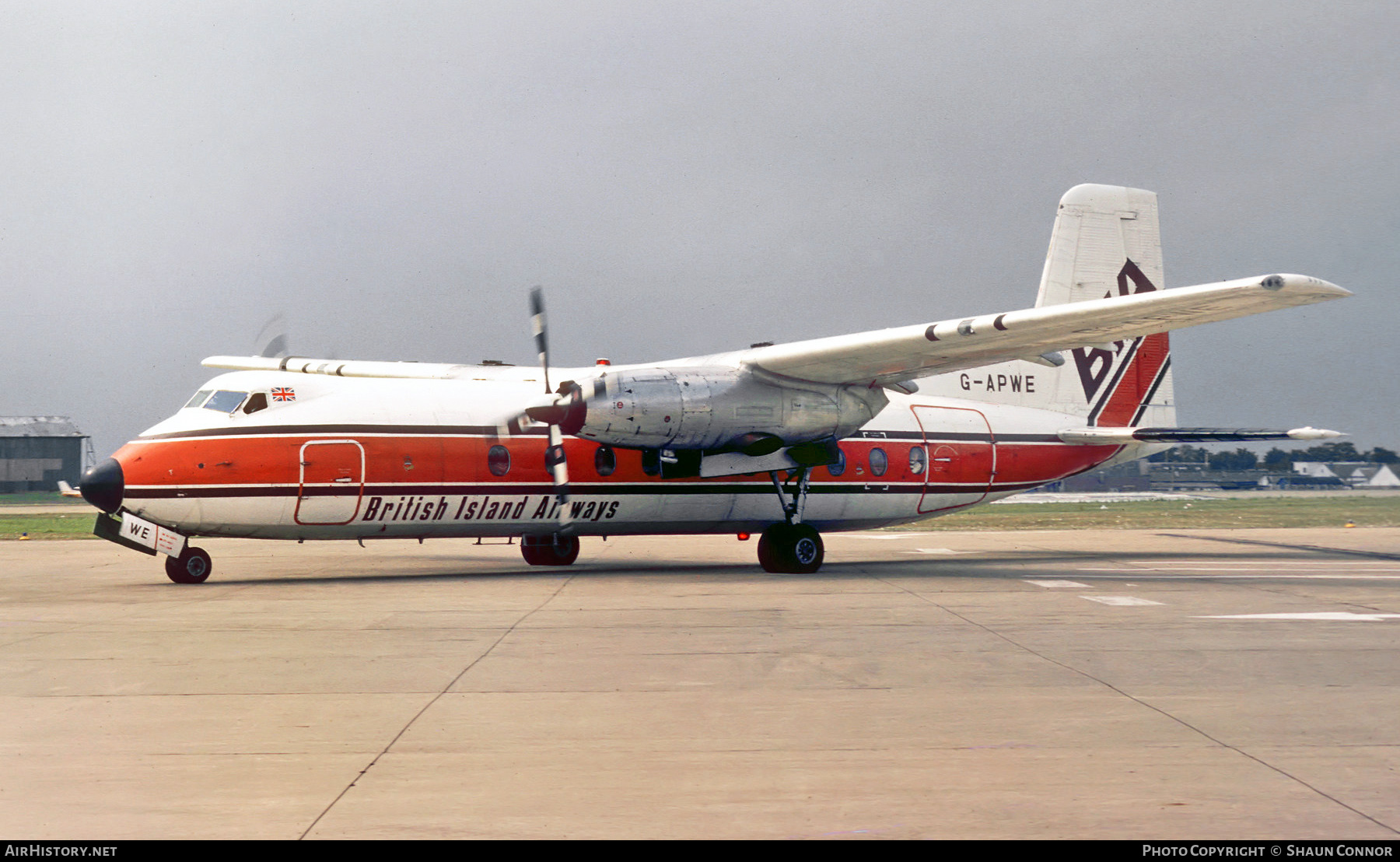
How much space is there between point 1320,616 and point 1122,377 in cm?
1255

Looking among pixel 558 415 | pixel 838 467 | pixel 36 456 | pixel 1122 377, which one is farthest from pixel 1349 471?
pixel 36 456

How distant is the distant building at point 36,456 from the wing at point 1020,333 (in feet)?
327

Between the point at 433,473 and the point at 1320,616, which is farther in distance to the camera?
the point at 433,473

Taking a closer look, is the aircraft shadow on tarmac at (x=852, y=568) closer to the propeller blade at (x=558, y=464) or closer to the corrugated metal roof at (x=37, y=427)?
the propeller blade at (x=558, y=464)

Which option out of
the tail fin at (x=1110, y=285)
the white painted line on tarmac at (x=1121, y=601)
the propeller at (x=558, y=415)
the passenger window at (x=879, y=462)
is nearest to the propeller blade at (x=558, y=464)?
the propeller at (x=558, y=415)

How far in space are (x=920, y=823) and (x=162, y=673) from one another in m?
6.74

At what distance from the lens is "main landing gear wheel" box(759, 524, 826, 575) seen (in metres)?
19.5

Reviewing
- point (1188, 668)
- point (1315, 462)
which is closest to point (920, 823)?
point (1188, 668)

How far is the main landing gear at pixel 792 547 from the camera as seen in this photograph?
19.5 m

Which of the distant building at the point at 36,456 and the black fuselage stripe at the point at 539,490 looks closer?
the black fuselage stripe at the point at 539,490

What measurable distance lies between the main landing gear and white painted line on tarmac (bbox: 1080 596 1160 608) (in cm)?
547

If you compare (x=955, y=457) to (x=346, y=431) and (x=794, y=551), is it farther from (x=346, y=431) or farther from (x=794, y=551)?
(x=346, y=431)

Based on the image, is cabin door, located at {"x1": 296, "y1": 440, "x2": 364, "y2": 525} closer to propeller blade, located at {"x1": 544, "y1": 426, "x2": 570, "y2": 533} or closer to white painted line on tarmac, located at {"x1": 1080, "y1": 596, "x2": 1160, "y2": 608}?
propeller blade, located at {"x1": 544, "y1": 426, "x2": 570, "y2": 533}

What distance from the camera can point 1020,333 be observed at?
671 inches
